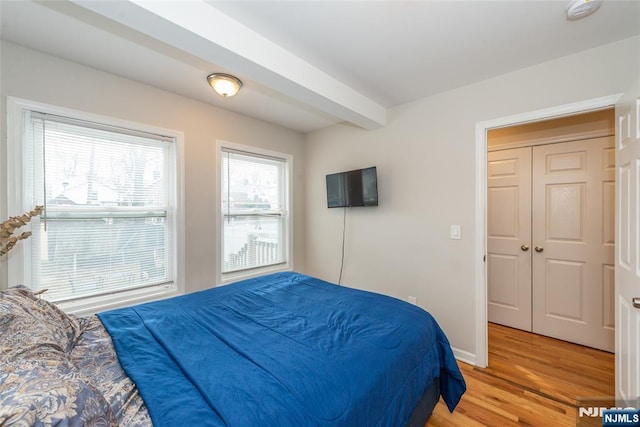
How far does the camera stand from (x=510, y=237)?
315 centimetres

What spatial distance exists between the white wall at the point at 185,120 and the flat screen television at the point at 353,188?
628 mm

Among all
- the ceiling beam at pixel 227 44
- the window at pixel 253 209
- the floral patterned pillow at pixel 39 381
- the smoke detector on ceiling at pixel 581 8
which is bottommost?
the floral patterned pillow at pixel 39 381

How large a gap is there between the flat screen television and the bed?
1359 mm

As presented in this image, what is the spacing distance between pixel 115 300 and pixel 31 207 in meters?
0.92

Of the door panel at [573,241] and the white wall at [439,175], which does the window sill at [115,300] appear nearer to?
the white wall at [439,175]

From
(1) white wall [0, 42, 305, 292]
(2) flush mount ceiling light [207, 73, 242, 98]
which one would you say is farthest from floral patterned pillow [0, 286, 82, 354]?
(2) flush mount ceiling light [207, 73, 242, 98]

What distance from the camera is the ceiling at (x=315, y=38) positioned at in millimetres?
1489

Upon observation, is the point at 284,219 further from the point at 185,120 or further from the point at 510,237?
the point at 510,237

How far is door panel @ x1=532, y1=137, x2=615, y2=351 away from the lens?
260cm

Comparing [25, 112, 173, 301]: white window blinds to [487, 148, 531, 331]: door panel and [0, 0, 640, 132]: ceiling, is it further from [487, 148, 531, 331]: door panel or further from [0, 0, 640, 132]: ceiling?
[487, 148, 531, 331]: door panel

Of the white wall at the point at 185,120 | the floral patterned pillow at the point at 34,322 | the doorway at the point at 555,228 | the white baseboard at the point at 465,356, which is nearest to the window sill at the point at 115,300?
the white wall at the point at 185,120

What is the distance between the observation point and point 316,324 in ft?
5.19

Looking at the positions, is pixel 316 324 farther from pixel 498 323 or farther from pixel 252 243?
pixel 498 323

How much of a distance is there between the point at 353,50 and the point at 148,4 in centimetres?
124
